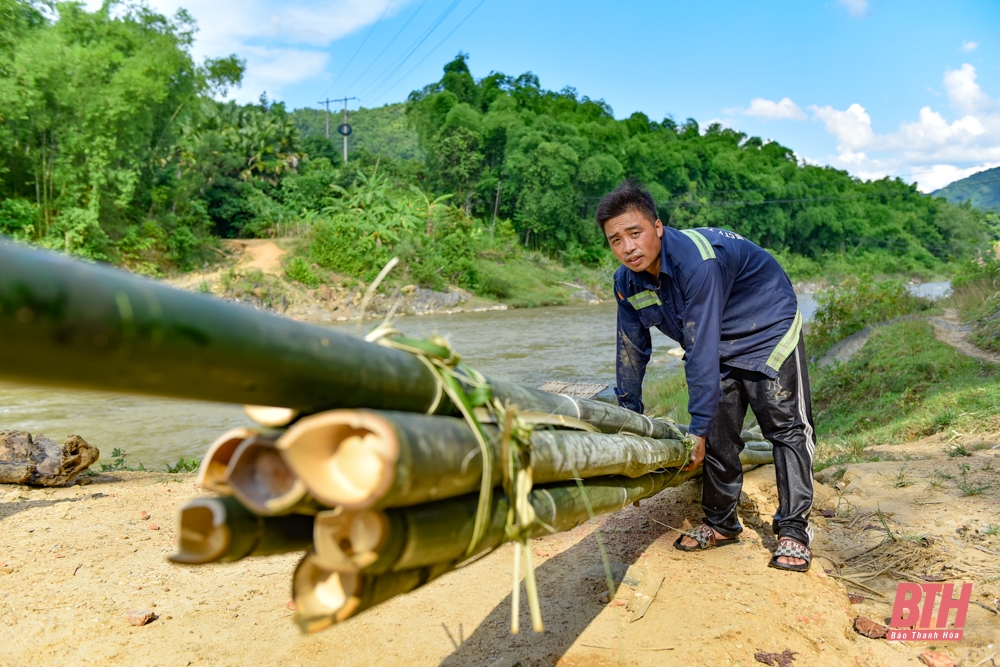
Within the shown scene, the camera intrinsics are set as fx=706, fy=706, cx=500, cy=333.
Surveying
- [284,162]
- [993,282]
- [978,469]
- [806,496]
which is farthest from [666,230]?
[284,162]

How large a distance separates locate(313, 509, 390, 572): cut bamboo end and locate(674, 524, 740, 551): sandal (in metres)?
2.55

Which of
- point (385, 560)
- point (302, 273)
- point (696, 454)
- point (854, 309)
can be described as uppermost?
point (302, 273)

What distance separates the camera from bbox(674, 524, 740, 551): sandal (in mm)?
3535

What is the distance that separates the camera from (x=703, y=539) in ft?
11.6

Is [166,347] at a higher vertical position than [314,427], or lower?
higher

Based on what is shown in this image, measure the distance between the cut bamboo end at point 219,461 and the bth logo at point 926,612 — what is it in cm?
265

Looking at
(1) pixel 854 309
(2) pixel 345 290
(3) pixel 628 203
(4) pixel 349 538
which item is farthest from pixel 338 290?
(4) pixel 349 538

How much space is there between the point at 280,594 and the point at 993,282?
13690mm

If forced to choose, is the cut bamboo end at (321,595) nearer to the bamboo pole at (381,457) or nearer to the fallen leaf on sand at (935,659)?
the bamboo pole at (381,457)

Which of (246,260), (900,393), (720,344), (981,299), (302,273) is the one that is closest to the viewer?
(720,344)

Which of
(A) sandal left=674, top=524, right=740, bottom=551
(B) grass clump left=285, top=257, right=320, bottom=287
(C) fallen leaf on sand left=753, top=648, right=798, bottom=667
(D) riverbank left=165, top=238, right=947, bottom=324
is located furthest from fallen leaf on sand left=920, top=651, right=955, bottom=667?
(B) grass clump left=285, top=257, right=320, bottom=287

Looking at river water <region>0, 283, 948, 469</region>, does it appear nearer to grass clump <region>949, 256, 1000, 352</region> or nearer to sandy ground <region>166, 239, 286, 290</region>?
grass clump <region>949, 256, 1000, 352</region>

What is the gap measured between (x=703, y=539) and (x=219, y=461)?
9.04 feet

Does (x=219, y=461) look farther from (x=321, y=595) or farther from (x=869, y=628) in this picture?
(x=869, y=628)
